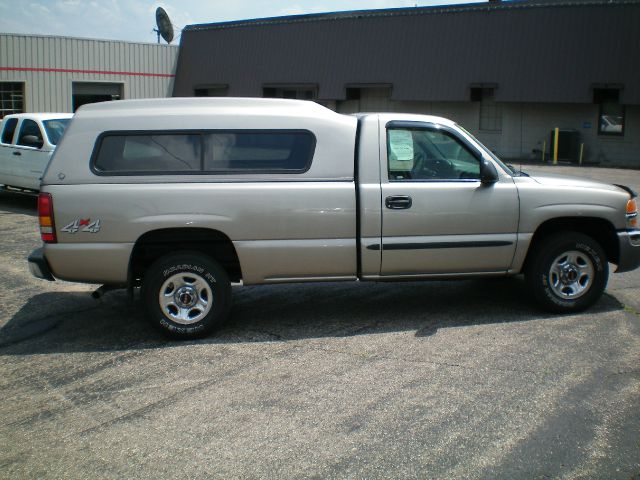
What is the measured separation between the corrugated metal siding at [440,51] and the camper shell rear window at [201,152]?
70.5 feet

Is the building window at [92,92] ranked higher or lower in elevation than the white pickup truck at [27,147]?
higher

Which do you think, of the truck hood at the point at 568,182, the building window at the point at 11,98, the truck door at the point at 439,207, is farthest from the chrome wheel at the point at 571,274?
the building window at the point at 11,98

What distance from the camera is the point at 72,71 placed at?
103ft

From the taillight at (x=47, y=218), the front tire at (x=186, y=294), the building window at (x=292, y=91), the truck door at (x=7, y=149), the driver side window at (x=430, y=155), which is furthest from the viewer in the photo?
the building window at (x=292, y=91)

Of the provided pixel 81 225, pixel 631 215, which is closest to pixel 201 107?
pixel 81 225

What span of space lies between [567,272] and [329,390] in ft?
10.0

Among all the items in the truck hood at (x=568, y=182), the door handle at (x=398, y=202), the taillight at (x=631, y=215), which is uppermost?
the truck hood at (x=568, y=182)

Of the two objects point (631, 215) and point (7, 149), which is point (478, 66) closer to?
point (7, 149)

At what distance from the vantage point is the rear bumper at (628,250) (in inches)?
278

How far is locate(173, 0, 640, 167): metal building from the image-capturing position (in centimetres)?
2552

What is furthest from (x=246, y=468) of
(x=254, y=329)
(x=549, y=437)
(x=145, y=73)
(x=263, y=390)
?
(x=145, y=73)

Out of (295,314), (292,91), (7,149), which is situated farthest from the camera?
(292,91)

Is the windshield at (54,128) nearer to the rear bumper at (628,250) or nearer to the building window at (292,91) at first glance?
the rear bumper at (628,250)

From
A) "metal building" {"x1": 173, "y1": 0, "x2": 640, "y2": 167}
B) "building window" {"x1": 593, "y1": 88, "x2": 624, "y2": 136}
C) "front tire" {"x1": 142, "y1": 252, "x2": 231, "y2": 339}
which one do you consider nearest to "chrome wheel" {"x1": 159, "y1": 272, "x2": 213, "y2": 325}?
"front tire" {"x1": 142, "y1": 252, "x2": 231, "y2": 339}
